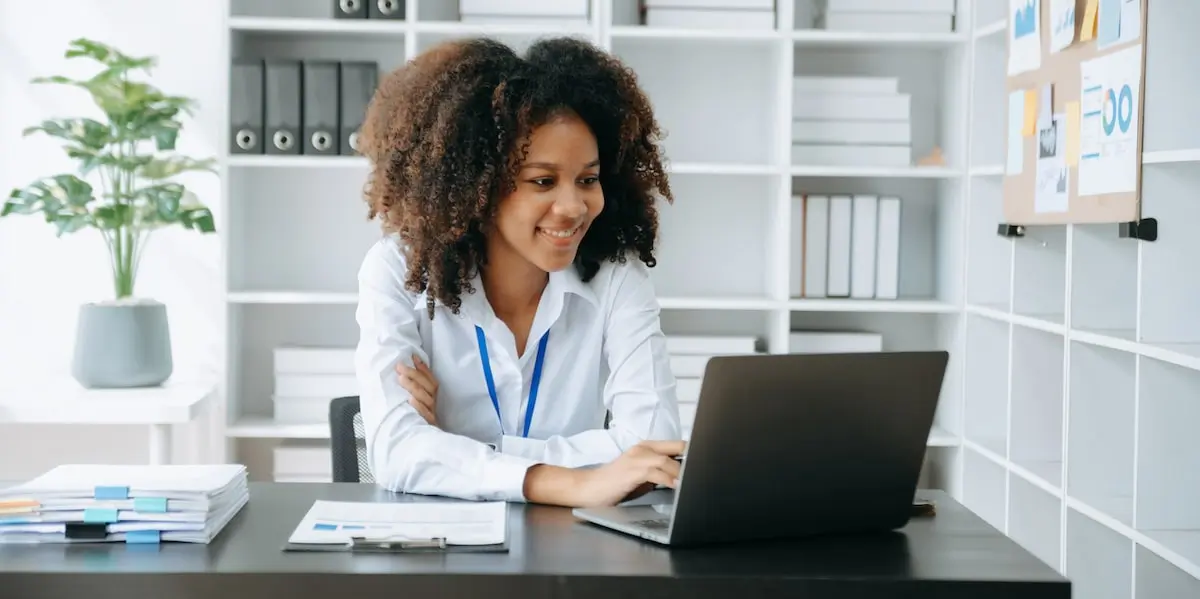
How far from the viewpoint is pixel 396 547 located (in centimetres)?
133

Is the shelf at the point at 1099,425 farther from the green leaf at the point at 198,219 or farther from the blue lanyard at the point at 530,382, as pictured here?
the green leaf at the point at 198,219

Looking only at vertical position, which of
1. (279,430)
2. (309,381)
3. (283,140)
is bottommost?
(279,430)

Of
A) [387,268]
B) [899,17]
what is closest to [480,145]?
A: [387,268]

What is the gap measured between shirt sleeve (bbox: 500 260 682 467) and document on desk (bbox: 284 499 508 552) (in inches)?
13.2

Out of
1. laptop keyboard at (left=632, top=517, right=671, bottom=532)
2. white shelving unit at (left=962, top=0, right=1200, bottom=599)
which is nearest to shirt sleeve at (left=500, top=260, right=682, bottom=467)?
laptop keyboard at (left=632, top=517, right=671, bottom=532)

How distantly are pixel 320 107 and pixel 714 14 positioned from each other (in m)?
1.09

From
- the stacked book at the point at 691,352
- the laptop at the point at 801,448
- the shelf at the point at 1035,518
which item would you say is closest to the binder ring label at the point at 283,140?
the stacked book at the point at 691,352

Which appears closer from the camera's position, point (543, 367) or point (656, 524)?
point (656, 524)

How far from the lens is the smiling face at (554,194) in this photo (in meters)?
2.00

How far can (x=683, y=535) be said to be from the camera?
1338mm

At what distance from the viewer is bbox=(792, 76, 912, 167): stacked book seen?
355 cm

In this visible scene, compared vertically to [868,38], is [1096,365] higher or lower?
lower

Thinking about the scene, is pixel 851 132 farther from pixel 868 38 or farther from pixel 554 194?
pixel 554 194

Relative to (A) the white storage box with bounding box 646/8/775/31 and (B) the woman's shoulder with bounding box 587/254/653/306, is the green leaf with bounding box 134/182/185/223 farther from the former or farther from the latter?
(B) the woman's shoulder with bounding box 587/254/653/306
